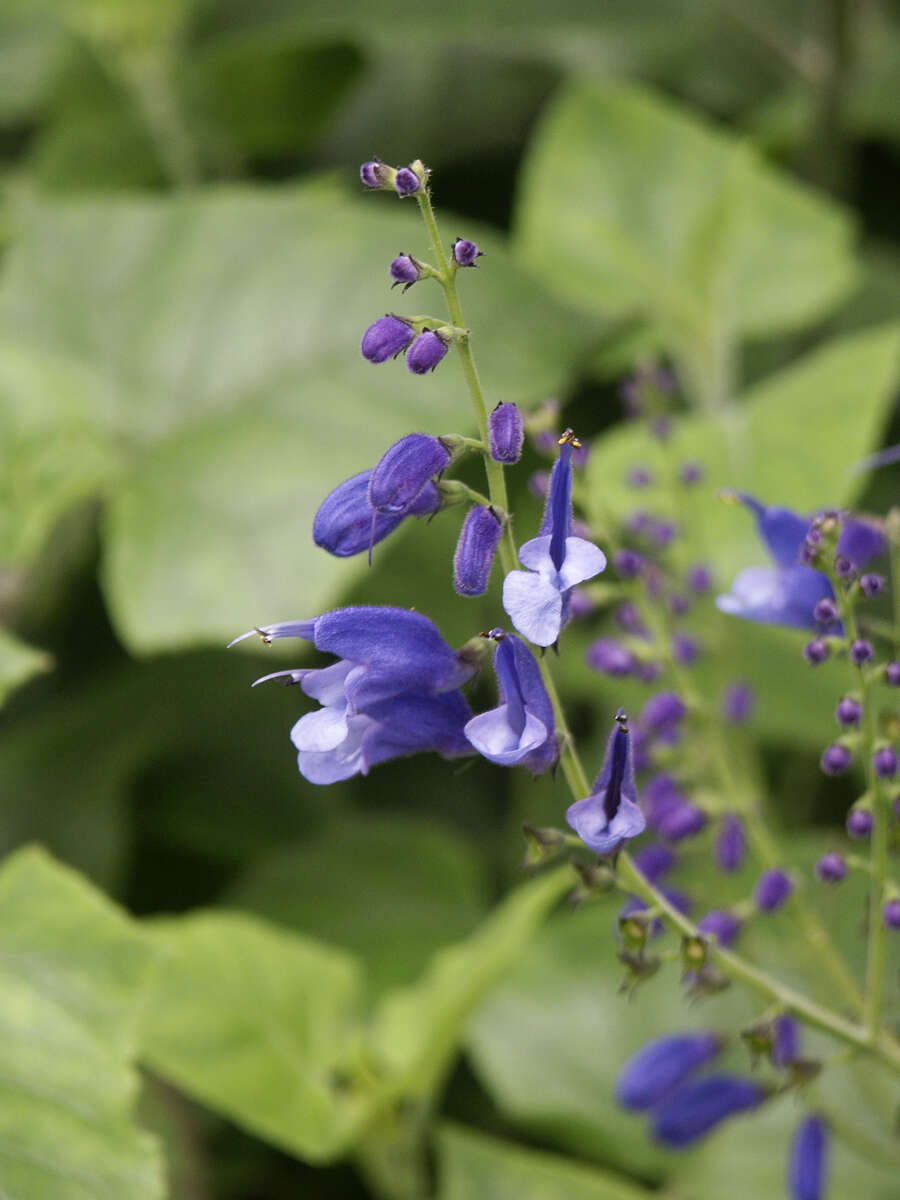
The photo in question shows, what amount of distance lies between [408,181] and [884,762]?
11.9 inches

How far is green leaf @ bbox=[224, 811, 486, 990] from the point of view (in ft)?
4.03

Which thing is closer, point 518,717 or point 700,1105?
point 518,717

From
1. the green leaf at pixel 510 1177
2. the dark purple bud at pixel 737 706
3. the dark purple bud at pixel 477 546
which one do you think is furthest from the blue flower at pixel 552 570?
the green leaf at pixel 510 1177

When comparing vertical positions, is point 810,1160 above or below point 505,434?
below

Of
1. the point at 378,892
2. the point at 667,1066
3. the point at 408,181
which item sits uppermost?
the point at 408,181

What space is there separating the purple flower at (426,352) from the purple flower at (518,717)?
0.10 meters

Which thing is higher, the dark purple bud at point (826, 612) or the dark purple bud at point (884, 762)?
the dark purple bud at point (826, 612)

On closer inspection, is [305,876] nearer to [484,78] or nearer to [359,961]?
[359,961]

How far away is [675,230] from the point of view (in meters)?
1.57

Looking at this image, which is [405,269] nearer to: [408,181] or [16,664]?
[408,181]

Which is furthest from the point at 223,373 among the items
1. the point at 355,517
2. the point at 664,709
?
the point at 355,517

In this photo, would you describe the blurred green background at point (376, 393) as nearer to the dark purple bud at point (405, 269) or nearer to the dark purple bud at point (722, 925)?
the dark purple bud at point (722, 925)

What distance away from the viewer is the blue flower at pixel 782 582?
625mm

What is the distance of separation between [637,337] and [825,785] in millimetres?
504
